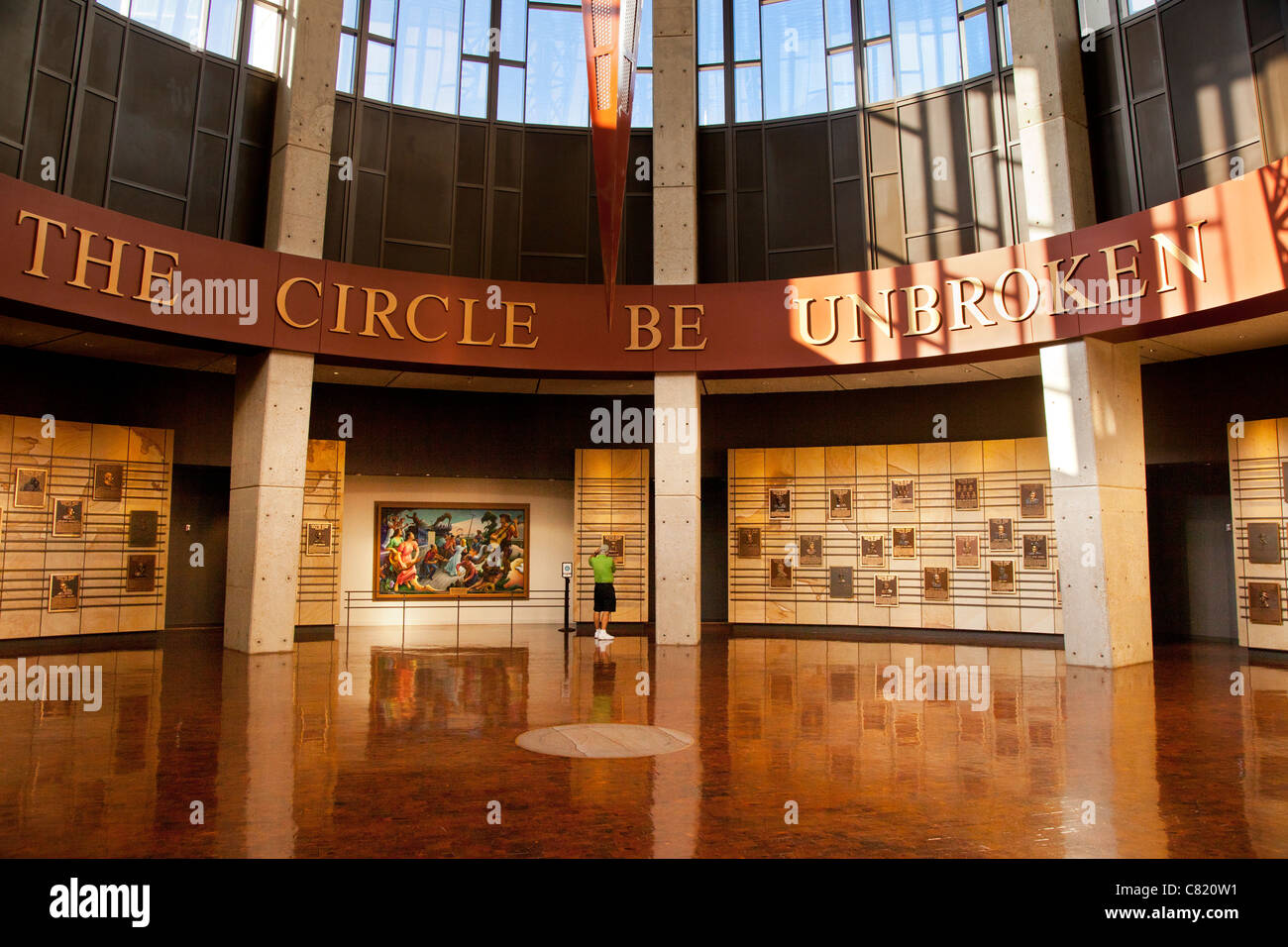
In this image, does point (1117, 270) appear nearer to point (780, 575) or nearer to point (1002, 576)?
point (1002, 576)

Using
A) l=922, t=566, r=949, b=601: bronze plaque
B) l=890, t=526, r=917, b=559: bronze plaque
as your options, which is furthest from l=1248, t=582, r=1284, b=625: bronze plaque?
l=890, t=526, r=917, b=559: bronze plaque

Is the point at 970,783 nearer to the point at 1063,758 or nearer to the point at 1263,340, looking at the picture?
the point at 1063,758

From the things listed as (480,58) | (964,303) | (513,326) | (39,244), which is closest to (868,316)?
(964,303)

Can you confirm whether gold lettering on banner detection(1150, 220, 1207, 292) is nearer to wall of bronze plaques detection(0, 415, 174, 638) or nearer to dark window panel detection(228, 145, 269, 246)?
dark window panel detection(228, 145, 269, 246)

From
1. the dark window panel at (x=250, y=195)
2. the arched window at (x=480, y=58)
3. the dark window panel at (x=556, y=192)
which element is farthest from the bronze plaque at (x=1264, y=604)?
the dark window panel at (x=250, y=195)

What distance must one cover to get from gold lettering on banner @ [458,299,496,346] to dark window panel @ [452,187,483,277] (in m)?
2.23

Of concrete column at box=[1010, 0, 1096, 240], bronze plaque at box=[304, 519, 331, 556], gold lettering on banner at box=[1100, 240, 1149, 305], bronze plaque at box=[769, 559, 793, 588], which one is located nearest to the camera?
gold lettering on banner at box=[1100, 240, 1149, 305]

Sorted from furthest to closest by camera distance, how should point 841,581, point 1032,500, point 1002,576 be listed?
point 841,581, point 1002,576, point 1032,500

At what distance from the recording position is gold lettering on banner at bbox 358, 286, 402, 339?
15.0 m

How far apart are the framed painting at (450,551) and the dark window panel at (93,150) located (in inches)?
319

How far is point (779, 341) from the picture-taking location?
15.8 meters

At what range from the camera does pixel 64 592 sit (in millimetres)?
15664

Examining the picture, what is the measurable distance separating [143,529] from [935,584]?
16760 mm

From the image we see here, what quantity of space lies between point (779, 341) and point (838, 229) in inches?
141
